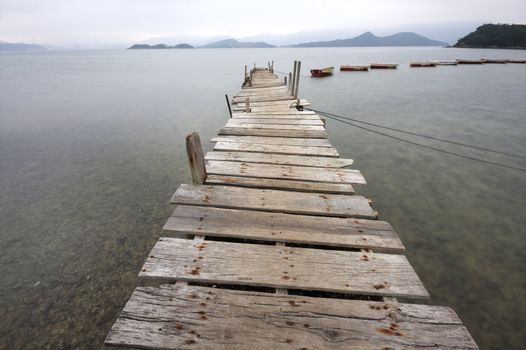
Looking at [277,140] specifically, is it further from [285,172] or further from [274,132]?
[285,172]

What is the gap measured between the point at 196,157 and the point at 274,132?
3969 mm

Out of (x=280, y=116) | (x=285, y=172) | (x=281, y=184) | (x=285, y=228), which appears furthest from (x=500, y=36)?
(x=285, y=228)

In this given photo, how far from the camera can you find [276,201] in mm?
4445

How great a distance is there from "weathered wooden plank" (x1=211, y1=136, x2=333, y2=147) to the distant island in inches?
7441

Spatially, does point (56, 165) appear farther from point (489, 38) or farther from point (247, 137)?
point (489, 38)

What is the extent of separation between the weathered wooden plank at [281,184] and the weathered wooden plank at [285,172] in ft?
0.45

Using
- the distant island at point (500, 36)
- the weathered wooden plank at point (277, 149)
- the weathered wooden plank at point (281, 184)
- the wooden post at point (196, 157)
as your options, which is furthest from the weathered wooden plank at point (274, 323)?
the distant island at point (500, 36)

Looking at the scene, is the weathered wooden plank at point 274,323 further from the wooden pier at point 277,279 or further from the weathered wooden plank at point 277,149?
the weathered wooden plank at point 277,149

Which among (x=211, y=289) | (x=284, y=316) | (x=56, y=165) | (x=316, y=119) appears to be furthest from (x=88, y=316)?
(x=56, y=165)

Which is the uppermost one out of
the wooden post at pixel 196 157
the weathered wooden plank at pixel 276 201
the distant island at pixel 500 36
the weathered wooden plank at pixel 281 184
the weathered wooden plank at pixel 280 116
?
the distant island at pixel 500 36

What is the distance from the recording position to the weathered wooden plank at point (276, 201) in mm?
4223

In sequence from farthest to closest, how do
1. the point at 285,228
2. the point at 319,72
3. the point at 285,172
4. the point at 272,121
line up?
the point at 319,72 → the point at 272,121 → the point at 285,172 → the point at 285,228

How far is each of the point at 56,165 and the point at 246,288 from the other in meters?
12.2

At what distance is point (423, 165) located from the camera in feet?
35.8
